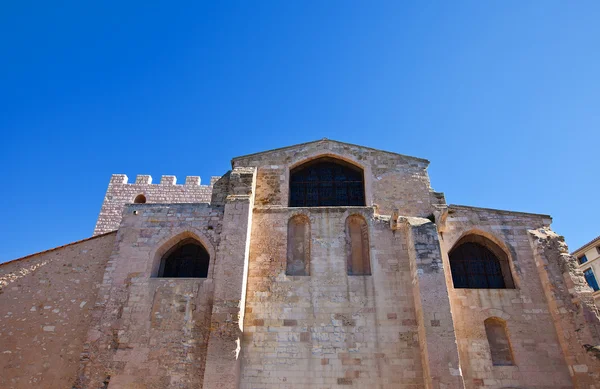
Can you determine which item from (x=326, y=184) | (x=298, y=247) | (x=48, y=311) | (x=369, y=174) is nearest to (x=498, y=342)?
(x=298, y=247)

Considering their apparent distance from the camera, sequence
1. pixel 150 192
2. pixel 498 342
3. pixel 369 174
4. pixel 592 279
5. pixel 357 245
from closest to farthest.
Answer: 1. pixel 498 342
2. pixel 357 245
3. pixel 369 174
4. pixel 150 192
5. pixel 592 279

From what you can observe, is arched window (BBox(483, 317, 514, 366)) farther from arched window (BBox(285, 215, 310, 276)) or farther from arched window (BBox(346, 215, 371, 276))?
arched window (BBox(285, 215, 310, 276))

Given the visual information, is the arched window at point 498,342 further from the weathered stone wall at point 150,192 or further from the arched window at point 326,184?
the weathered stone wall at point 150,192

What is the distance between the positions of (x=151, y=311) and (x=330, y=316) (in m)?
4.13

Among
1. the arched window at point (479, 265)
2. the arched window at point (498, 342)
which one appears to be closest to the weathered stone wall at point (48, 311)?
the arched window at point (479, 265)

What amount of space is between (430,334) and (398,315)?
91 cm

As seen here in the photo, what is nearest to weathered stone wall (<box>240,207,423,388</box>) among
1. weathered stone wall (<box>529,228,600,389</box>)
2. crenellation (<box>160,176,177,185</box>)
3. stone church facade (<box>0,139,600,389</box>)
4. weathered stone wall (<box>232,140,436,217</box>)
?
stone church facade (<box>0,139,600,389</box>)

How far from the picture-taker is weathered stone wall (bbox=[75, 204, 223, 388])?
820 centimetres

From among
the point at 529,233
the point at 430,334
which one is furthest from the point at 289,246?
the point at 529,233

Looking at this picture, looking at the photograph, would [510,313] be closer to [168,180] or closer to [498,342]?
[498,342]

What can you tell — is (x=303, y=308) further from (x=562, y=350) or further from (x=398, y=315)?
(x=562, y=350)

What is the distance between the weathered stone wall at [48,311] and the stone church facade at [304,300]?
3 cm

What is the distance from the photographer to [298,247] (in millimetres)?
9938

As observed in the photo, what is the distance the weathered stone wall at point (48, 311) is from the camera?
27.7ft
